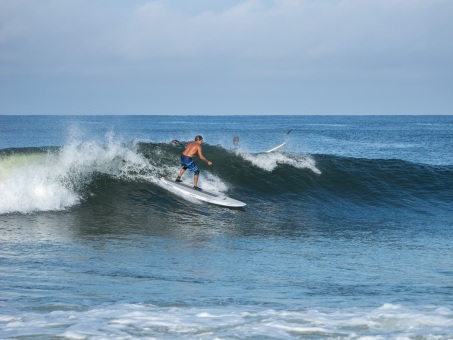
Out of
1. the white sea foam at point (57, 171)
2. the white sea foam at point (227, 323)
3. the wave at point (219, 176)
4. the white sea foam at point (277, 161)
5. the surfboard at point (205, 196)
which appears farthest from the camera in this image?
the white sea foam at point (277, 161)

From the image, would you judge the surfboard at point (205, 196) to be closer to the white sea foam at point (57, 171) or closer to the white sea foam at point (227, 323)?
the white sea foam at point (57, 171)

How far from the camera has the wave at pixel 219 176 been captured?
15.1 m

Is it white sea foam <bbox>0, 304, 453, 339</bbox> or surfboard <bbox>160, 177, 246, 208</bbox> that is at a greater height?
surfboard <bbox>160, 177, 246, 208</bbox>

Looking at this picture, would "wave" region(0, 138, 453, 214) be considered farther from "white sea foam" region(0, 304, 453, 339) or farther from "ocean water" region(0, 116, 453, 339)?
"white sea foam" region(0, 304, 453, 339)

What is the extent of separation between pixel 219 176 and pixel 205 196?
12.7ft

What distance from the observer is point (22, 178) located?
15.2 metres

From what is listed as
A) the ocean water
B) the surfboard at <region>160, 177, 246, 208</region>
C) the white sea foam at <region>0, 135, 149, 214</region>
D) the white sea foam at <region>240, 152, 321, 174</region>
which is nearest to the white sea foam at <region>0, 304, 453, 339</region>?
the ocean water

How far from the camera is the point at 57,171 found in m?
16.3

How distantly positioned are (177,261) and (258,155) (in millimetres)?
12442

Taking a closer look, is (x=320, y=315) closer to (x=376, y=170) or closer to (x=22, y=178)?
(x=22, y=178)

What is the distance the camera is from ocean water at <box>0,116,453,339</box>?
19.7 feet

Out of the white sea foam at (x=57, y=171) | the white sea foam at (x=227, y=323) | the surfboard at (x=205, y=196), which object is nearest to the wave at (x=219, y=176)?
the white sea foam at (x=57, y=171)

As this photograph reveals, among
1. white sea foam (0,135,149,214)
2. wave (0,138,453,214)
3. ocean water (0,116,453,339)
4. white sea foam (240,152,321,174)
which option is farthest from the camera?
white sea foam (240,152,321,174)

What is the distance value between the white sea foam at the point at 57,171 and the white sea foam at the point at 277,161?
13.7ft
